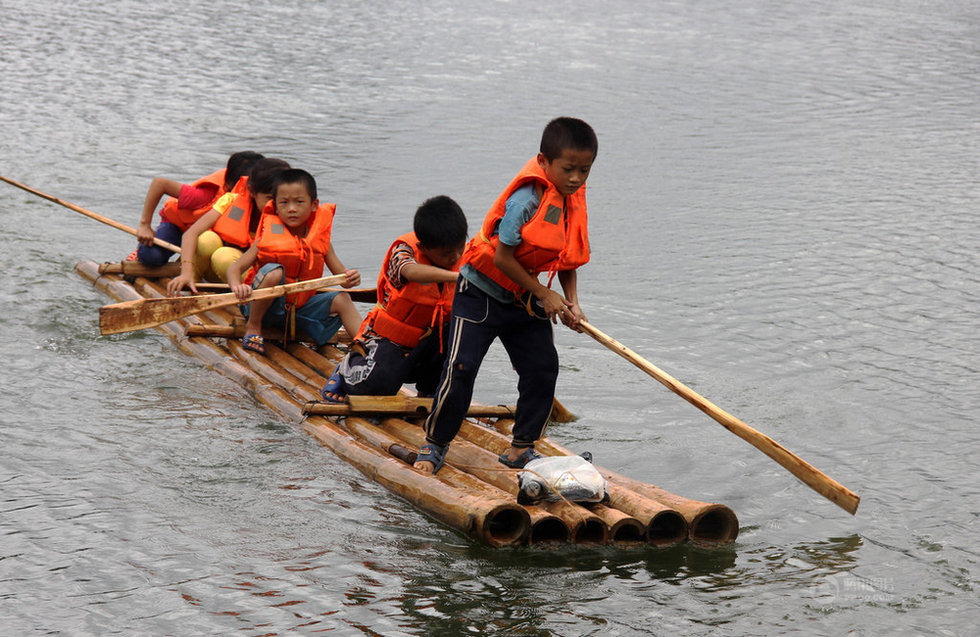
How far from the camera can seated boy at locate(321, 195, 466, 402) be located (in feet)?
18.1

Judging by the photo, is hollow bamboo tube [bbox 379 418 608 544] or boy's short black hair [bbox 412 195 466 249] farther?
boy's short black hair [bbox 412 195 466 249]

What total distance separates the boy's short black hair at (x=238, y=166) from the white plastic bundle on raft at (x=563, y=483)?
159 inches

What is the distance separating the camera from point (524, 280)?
15.8 ft

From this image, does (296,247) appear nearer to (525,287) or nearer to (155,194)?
(155,194)

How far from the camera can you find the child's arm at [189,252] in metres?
7.20

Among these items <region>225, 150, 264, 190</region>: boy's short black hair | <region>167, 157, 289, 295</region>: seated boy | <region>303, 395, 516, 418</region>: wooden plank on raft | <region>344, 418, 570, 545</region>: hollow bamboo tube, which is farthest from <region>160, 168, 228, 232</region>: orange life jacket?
<region>344, 418, 570, 545</region>: hollow bamboo tube

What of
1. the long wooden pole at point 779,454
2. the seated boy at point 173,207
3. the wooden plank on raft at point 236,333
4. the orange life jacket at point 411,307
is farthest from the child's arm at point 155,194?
the long wooden pole at point 779,454

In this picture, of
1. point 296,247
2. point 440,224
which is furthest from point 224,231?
point 440,224

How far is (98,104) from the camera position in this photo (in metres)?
15.8

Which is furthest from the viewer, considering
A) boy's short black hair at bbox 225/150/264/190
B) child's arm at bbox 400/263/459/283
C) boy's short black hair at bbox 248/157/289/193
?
boy's short black hair at bbox 225/150/264/190

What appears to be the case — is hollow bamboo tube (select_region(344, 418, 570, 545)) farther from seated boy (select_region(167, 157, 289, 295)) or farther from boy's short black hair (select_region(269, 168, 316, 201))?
seated boy (select_region(167, 157, 289, 295))

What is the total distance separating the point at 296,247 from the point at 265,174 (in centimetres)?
73

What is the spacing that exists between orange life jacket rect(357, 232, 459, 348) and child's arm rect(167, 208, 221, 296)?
6.05 feet

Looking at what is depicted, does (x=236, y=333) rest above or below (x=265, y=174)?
below
